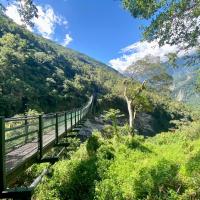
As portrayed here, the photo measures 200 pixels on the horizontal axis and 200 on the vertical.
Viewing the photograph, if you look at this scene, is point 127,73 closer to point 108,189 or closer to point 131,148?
point 131,148

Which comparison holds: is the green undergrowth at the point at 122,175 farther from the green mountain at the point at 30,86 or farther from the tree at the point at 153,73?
the green mountain at the point at 30,86

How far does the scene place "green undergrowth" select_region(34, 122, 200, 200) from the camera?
11.4 metres

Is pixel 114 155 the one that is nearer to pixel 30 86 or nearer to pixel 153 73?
pixel 153 73

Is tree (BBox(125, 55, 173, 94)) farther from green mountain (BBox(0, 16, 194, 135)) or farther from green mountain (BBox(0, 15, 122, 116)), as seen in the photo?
green mountain (BBox(0, 15, 122, 116))

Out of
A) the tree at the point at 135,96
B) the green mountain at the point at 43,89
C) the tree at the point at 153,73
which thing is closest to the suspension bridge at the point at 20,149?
the tree at the point at 135,96

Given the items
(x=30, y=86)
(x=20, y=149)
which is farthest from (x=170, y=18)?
(x=30, y=86)

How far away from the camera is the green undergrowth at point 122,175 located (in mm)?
11383

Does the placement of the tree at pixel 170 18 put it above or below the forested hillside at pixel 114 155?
above

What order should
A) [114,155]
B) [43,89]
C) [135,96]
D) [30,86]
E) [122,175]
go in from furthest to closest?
1. [43,89]
2. [30,86]
3. [135,96]
4. [114,155]
5. [122,175]

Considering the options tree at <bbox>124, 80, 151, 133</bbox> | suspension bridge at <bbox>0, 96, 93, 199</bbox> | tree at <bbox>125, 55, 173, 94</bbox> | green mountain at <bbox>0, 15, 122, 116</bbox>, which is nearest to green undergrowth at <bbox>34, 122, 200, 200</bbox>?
suspension bridge at <bbox>0, 96, 93, 199</bbox>

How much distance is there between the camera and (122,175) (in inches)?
555

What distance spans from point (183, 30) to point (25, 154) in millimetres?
6755

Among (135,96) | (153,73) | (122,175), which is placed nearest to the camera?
(122,175)

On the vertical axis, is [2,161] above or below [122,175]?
above
